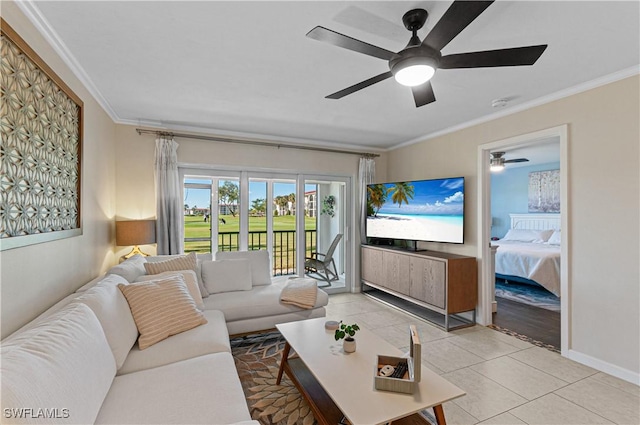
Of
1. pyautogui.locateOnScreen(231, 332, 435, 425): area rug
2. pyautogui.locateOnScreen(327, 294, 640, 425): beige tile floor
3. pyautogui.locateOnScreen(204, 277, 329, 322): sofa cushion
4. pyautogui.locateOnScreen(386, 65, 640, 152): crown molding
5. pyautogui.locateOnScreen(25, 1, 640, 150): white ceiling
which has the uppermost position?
pyautogui.locateOnScreen(25, 1, 640, 150): white ceiling

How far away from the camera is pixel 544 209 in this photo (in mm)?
6660

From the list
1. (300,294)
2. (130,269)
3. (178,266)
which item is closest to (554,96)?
(300,294)

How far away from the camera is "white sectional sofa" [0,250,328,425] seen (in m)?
1.04

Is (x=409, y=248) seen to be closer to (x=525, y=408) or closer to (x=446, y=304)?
(x=446, y=304)

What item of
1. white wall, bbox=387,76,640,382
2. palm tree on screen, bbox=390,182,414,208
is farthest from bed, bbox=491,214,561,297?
white wall, bbox=387,76,640,382

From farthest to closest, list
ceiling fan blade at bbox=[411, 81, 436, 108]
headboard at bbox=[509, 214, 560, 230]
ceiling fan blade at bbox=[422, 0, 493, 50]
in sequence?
headboard at bbox=[509, 214, 560, 230], ceiling fan blade at bbox=[411, 81, 436, 108], ceiling fan blade at bbox=[422, 0, 493, 50]

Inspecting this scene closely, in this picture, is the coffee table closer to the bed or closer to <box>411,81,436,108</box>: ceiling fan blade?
<box>411,81,436,108</box>: ceiling fan blade

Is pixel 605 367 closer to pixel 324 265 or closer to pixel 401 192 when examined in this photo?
pixel 401 192

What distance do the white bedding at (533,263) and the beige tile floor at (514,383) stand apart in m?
1.99

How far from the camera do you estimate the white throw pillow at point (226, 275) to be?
325cm

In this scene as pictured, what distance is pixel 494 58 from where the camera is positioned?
1.68 metres

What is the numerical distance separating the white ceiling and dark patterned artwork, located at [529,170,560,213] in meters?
4.23

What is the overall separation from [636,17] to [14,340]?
359 cm

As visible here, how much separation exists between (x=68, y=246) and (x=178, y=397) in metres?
1.56
